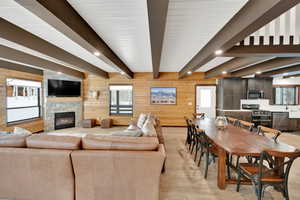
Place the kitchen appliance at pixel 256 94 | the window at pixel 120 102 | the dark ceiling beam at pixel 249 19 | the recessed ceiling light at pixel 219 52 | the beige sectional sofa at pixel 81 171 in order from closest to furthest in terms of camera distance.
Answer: the dark ceiling beam at pixel 249 19, the beige sectional sofa at pixel 81 171, the recessed ceiling light at pixel 219 52, the kitchen appliance at pixel 256 94, the window at pixel 120 102

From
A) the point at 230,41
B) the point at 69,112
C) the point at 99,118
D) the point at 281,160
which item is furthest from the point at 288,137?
the point at 69,112

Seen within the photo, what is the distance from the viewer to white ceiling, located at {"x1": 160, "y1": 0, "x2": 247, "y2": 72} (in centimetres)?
160

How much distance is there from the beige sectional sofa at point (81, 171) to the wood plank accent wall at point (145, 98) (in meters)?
4.88

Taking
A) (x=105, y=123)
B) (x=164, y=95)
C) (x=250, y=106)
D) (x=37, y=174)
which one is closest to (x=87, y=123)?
(x=105, y=123)

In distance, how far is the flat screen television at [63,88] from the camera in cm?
562

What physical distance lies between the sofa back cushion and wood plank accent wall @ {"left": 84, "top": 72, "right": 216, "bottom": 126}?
16.1 ft

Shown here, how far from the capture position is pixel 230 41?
2010mm

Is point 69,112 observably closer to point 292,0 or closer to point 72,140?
point 72,140

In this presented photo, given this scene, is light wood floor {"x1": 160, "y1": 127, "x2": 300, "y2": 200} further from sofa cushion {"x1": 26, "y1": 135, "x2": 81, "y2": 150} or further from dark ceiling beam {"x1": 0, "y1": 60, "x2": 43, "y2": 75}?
dark ceiling beam {"x1": 0, "y1": 60, "x2": 43, "y2": 75}

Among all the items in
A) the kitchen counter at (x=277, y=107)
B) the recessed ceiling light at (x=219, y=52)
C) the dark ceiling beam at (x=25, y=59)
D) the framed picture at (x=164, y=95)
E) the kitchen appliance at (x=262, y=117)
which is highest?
the dark ceiling beam at (x=25, y=59)

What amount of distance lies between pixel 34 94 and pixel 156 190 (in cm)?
601

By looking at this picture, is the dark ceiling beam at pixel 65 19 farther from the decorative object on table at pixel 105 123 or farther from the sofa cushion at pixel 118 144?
the decorative object on table at pixel 105 123

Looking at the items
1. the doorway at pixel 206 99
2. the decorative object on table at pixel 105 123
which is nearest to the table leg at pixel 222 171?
the doorway at pixel 206 99

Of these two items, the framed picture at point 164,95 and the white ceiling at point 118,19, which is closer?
the white ceiling at point 118,19
